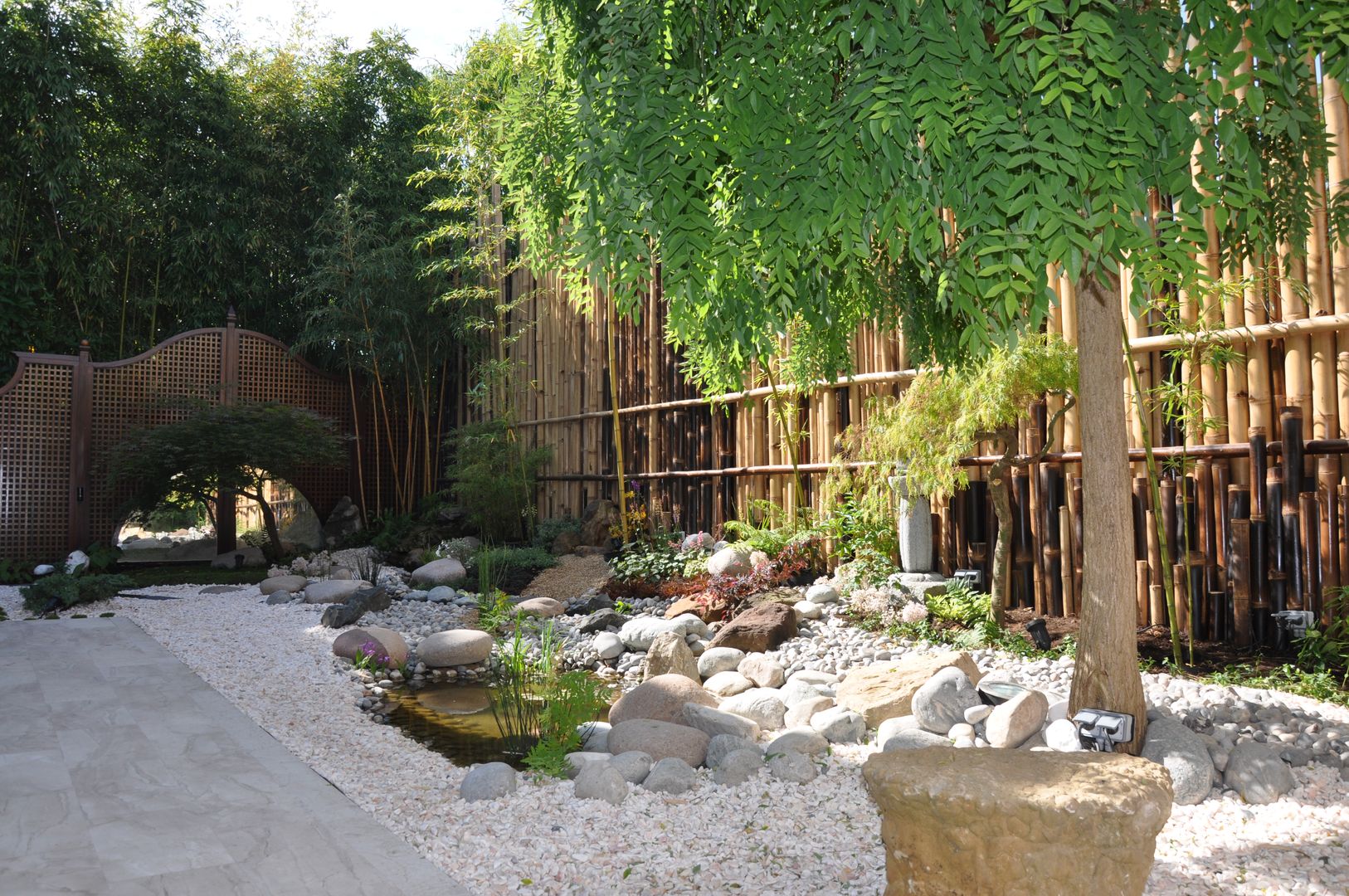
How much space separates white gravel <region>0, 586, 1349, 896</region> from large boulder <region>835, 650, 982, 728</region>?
295mm

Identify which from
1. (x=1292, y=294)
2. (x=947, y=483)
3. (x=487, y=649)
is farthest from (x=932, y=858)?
(x=487, y=649)

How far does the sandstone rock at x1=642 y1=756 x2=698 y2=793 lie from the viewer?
2982 millimetres

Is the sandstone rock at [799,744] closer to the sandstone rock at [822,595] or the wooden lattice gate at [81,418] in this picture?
the sandstone rock at [822,595]

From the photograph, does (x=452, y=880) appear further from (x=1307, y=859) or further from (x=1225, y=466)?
(x=1225, y=466)

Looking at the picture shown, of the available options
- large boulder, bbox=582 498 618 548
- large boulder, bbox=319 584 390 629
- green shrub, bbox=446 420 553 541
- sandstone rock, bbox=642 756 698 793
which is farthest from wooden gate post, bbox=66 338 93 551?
sandstone rock, bbox=642 756 698 793

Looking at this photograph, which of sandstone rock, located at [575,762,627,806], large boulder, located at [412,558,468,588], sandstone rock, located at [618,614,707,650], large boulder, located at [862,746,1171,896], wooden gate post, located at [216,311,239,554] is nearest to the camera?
large boulder, located at [862,746,1171,896]

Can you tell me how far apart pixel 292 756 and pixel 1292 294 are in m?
4.56

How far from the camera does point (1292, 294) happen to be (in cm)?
416

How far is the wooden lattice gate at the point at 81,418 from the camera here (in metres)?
9.59

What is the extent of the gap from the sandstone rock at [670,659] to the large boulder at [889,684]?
944mm

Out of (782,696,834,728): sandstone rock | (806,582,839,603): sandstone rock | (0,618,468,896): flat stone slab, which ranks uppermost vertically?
(806,582,839,603): sandstone rock

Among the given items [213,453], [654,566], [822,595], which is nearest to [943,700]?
[822,595]

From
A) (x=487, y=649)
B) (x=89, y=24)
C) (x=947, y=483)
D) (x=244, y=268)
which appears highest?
(x=89, y=24)

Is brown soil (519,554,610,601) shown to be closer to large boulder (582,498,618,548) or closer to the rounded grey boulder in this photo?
large boulder (582,498,618,548)
